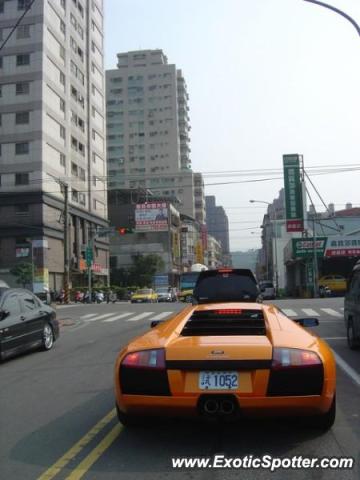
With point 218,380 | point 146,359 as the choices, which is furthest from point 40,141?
point 218,380

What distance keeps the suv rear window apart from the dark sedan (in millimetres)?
3493

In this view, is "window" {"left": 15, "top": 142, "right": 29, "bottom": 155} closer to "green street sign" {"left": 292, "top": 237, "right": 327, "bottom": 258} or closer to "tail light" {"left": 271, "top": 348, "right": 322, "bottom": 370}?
"green street sign" {"left": 292, "top": 237, "right": 327, "bottom": 258}

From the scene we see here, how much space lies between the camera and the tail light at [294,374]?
454cm

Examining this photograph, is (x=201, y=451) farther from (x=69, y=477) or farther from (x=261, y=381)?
(x=69, y=477)

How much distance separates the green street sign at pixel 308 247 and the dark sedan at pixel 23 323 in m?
35.3

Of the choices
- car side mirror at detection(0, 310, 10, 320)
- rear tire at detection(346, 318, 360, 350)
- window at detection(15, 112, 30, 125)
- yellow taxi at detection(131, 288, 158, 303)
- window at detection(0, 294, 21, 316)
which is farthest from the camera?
window at detection(15, 112, 30, 125)

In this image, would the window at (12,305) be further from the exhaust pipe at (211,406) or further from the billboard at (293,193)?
the billboard at (293,193)

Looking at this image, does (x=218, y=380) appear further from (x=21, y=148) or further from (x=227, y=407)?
(x=21, y=148)

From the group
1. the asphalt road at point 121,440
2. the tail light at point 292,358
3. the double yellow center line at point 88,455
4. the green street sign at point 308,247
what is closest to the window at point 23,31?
the green street sign at point 308,247

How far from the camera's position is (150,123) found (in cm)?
13588

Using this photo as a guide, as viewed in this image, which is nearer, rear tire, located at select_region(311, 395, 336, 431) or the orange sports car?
the orange sports car

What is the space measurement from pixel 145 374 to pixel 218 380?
0.63 meters

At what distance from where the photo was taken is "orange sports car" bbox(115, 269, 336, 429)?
4.53 meters

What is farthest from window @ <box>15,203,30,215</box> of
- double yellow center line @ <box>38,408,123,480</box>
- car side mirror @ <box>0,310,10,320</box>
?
double yellow center line @ <box>38,408,123,480</box>
